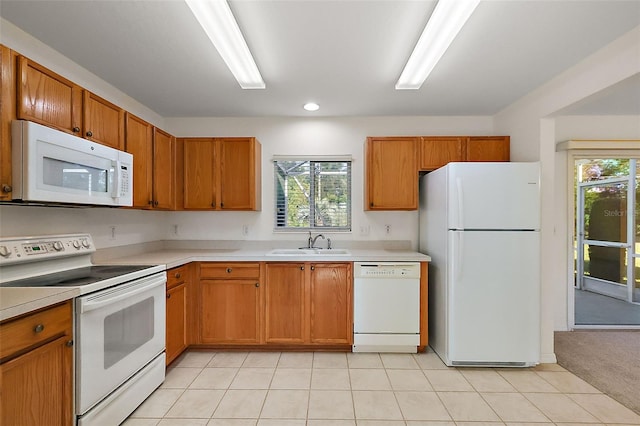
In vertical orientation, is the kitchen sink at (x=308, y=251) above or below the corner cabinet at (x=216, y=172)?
below

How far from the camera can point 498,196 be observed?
2.57 metres

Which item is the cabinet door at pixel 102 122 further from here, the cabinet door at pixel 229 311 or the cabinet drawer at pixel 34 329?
the cabinet door at pixel 229 311

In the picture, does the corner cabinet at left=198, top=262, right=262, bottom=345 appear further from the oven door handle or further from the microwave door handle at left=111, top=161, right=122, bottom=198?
A: the microwave door handle at left=111, top=161, right=122, bottom=198

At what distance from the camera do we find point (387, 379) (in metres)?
2.45

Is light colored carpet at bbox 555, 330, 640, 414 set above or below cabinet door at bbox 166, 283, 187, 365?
below

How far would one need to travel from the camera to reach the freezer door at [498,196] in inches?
101

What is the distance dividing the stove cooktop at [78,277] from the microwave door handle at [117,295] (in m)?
0.09

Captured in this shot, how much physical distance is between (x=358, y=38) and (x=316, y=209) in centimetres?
199

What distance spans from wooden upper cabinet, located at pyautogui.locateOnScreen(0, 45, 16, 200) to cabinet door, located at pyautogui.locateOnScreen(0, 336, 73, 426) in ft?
2.71

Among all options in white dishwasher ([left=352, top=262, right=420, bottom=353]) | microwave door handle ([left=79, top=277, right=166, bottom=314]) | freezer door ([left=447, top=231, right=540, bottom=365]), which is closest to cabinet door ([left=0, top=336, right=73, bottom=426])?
microwave door handle ([left=79, top=277, right=166, bottom=314])

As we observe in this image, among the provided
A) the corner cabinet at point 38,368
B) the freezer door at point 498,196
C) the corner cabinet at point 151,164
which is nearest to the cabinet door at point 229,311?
the corner cabinet at point 151,164

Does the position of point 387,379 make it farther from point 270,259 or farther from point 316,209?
point 316,209

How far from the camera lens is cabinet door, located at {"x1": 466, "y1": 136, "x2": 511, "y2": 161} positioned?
10.6 feet

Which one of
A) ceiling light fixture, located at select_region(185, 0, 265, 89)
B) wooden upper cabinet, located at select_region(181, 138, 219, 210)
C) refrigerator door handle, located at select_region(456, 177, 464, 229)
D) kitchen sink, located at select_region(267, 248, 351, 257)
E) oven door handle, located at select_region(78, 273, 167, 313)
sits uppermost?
ceiling light fixture, located at select_region(185, 0, 265, 89)
